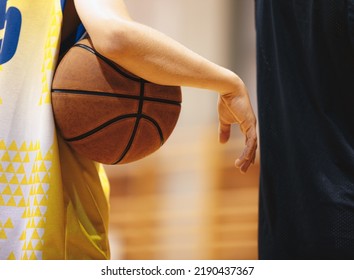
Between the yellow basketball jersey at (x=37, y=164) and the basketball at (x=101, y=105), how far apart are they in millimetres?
41

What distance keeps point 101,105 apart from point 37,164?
22 centimetres

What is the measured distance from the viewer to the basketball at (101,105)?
4.65 feet

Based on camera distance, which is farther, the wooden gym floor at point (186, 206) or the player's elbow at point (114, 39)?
the wooden gym floor at point (186, 206)

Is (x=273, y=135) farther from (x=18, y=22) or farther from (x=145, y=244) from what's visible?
(x=145, y=244)

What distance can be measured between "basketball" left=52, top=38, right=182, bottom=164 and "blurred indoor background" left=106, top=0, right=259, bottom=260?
2819 mm

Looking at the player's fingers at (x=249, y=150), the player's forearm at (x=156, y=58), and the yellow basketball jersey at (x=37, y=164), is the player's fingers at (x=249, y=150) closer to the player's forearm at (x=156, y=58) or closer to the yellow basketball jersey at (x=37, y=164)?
the player's forearm at (x=156, y=58)

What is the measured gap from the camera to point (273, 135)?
5.81 ft

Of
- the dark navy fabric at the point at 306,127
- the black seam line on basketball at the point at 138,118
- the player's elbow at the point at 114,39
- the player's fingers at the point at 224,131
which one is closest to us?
the player's elbow at the point at 114,39

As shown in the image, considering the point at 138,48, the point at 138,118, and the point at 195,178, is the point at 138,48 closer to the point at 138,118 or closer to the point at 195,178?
the point at 138,118

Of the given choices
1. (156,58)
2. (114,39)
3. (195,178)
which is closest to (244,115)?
(156,58)

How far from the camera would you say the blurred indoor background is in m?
4.38

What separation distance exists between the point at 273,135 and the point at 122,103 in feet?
1.79

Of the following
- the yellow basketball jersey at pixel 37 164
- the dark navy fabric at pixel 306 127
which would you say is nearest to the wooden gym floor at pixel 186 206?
the dark navy fabric at pixel 306 127

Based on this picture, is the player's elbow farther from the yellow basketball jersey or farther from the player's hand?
the player's hand
